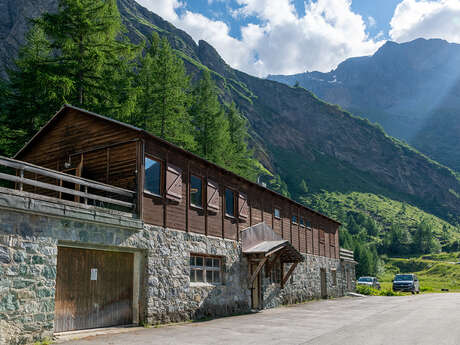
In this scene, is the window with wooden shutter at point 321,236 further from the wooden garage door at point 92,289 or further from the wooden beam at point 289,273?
the wooden garage door at point 92,289

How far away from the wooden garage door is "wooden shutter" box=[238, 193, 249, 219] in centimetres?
816

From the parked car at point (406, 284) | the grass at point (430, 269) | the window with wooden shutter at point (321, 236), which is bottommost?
the grass at point (430, 269)

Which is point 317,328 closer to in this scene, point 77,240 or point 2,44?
point 77,240

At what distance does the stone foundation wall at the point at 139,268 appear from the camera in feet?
33.0

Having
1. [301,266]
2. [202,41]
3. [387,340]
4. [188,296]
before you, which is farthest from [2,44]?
[202,41]

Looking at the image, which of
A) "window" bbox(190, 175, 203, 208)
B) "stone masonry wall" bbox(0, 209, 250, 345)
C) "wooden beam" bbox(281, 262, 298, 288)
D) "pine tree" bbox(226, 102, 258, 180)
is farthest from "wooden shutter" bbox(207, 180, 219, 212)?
"pine tree" bbox(226, 102, 258, 180)

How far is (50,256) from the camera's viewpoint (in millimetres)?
11055

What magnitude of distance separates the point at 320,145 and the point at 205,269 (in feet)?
472

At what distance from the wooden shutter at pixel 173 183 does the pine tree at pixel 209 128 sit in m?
20.5

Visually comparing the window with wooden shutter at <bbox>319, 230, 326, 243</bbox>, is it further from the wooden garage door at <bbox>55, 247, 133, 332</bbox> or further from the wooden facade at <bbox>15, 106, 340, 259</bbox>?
the wooden garage door at <bbox>55, 247, 133, 332</bbox>

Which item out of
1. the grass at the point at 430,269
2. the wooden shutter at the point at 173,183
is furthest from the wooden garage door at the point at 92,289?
the grass at the point at 430,269

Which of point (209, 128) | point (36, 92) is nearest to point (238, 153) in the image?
point (209, 128)

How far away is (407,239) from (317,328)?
344ft

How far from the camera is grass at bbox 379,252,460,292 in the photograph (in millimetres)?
73375
